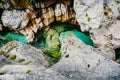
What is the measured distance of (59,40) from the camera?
20.0 metres

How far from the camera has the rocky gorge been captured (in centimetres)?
1262

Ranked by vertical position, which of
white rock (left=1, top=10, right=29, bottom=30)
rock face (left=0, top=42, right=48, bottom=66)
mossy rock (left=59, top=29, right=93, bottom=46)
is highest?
white rock (left=1, top=10, right=29, bottom=30)

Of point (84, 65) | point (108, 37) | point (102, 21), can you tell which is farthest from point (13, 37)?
point (84, 65)

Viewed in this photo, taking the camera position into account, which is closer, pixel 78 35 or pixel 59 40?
pixel 78 35

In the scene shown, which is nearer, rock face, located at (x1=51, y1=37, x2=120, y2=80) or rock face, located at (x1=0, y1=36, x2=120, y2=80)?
rock face, located at (x1=0, y1=36, x2=120, y2=80)

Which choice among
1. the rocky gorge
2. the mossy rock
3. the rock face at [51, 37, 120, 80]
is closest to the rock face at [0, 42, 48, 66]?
the rocky gorge

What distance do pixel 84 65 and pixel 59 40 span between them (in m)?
6.88

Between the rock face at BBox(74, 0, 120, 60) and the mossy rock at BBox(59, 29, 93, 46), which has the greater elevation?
the rock face at BBox(74, 0, 120, 60)

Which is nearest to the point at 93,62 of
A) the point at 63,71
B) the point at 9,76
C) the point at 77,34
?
the point at 63,71

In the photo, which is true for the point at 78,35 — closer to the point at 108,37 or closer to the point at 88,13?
the point at 88,13

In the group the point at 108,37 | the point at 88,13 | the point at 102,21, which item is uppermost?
the point at 88,13

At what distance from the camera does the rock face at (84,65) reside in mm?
12617

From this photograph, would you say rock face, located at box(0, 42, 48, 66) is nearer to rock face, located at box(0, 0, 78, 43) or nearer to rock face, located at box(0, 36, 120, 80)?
rock face, located at box(0, 36, 120, 80)

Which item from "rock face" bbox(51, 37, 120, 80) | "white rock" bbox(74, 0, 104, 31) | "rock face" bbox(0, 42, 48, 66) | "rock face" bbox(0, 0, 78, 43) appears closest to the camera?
"rock face" bbox(51, 37, 120, 80)
